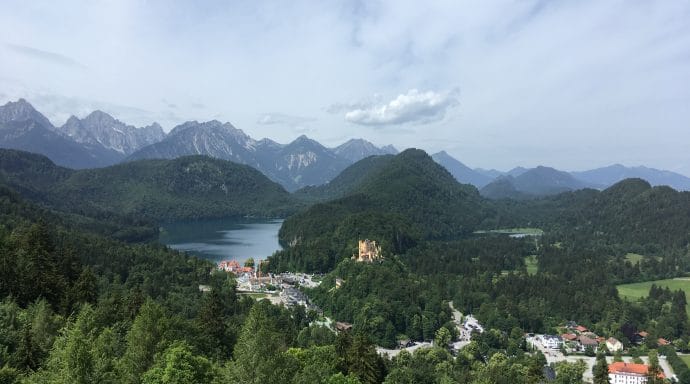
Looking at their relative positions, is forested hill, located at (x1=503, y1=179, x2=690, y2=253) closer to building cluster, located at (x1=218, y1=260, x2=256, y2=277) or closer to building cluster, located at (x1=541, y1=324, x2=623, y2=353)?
building cluster, located at (x1=541, y1=324, x2=623, y2=353)

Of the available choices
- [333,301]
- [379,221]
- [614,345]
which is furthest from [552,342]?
[379,221]

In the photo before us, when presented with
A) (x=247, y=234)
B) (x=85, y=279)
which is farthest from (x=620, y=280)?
(x=247, y=234)

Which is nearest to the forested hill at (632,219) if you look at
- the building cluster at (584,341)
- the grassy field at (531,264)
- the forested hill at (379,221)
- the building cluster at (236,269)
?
the forested hill at (379,221)

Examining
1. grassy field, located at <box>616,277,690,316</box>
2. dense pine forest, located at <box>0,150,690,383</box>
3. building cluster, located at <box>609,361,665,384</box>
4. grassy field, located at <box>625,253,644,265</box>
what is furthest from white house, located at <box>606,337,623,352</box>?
grassy field, located at <box>625,253,644,265</box>

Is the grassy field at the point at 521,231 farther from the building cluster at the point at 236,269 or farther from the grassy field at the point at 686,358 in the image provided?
the grassy field at the point at 686,358

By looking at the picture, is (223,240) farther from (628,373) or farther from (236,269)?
(628,373)
